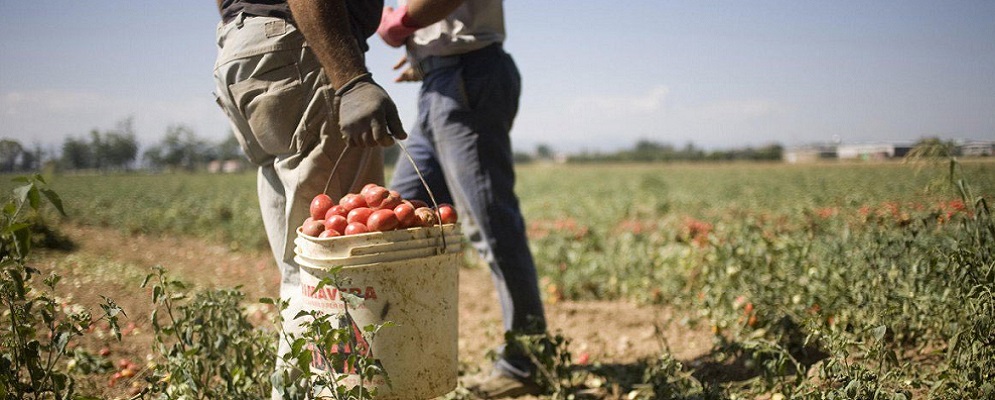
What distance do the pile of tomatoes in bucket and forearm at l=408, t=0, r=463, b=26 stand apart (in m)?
0.73

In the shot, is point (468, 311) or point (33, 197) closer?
point (33, 197)

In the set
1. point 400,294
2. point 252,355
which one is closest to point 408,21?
point 400,294

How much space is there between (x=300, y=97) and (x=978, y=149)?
276 cm

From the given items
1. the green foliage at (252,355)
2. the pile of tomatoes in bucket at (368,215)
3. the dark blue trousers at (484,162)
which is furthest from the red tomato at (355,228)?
the dark blue trousers at (484,162)

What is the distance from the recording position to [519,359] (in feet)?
8.32

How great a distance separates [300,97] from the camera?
1902 mm

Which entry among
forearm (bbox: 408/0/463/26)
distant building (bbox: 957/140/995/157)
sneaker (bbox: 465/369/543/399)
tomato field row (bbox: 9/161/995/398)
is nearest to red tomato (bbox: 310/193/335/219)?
forearm (bbox: 408/0/463/26)

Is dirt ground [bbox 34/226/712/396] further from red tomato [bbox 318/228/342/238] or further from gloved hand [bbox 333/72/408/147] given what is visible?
gloved hand [bbox 333/72/408/147]

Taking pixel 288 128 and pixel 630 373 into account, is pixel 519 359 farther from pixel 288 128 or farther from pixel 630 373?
pixel 288 128

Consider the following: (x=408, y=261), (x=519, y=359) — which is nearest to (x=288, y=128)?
(x=408, y=261)

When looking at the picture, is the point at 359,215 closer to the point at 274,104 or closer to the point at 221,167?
the point at 274,104

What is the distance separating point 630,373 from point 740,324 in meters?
0.61

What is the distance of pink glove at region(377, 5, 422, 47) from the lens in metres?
2.34

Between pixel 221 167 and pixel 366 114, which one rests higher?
pixel 221 167
